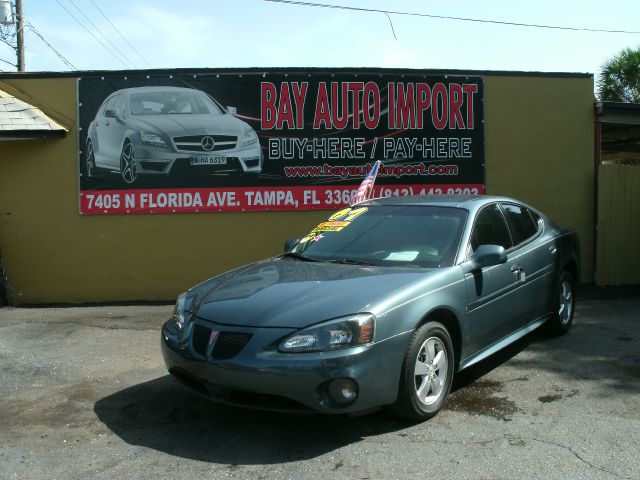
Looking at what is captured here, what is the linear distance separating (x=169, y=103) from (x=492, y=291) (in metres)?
5.82

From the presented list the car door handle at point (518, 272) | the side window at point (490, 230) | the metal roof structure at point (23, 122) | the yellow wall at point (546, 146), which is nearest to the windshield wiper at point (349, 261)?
the side window at point (490, 230)

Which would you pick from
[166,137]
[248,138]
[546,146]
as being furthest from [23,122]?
[546,146]

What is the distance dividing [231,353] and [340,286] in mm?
860

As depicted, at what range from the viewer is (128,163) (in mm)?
9008

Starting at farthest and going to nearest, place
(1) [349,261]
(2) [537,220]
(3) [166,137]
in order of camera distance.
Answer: (3) [166,137], (2) [537,220], (1) [349,261]

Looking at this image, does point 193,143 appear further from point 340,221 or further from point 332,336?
point 332,336

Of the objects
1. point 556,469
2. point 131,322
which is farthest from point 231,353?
point 131,322

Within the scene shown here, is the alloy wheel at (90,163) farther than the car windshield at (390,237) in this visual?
Yes

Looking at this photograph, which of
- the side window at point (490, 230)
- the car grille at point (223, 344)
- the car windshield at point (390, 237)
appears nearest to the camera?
the car grille at point (223, 344)

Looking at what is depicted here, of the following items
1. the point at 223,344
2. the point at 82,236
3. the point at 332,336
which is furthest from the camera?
the point at 82,236

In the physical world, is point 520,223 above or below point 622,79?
below

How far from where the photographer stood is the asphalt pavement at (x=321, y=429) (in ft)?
12.0

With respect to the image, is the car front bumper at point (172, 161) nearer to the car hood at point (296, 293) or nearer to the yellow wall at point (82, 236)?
the yellow wall at point (82, 236)

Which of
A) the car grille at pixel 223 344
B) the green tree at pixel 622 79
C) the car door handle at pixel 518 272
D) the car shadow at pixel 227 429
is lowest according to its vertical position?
the car shadow at pixel 227 429
